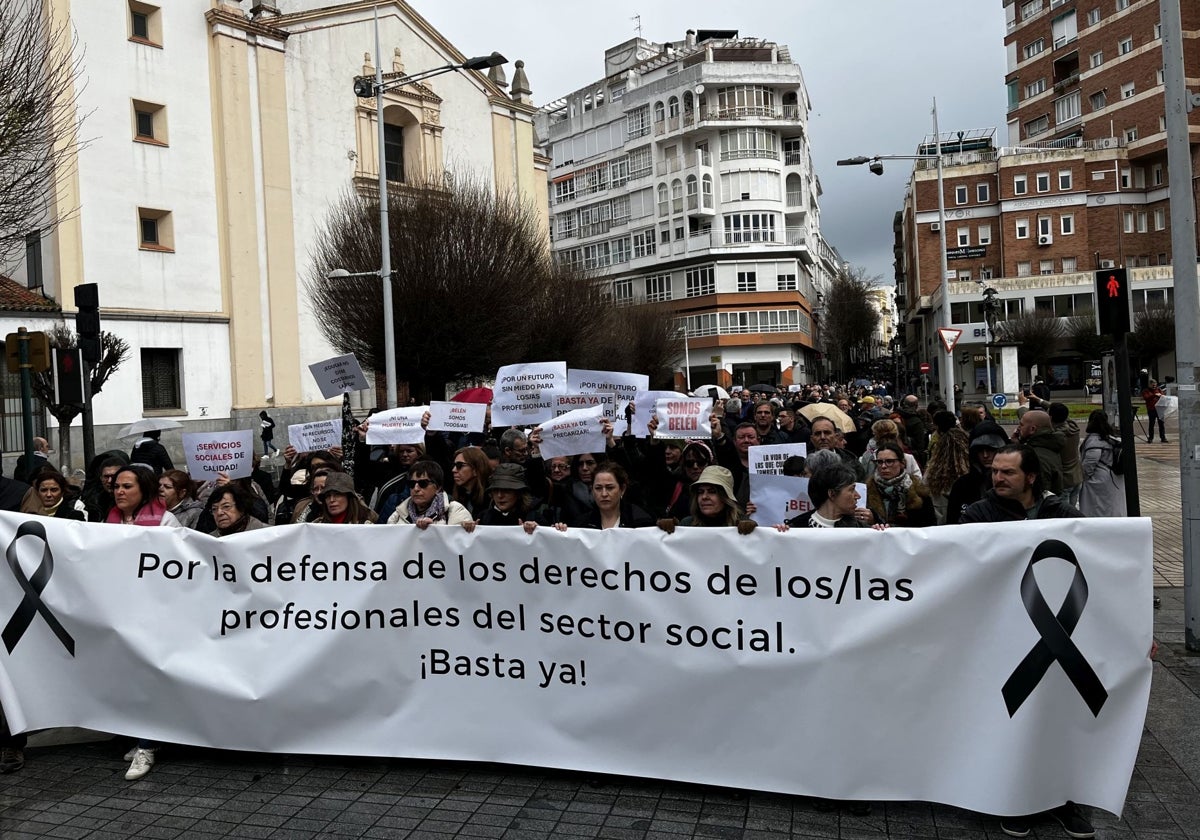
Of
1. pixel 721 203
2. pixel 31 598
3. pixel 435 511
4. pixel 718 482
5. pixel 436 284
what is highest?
pixel 721 203

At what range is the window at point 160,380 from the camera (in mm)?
30938

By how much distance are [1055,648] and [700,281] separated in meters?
72.4

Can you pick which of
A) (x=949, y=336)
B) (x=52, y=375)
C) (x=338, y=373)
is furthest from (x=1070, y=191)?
(x=338, y=373)

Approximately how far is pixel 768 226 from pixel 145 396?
177 feet

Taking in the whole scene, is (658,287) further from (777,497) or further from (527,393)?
(777,497)

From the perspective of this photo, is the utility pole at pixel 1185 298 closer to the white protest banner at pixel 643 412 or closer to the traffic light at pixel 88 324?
the white protest banner at pixel 643 412

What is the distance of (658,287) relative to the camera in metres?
78.7

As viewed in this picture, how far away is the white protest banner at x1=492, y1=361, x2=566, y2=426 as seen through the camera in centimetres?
928

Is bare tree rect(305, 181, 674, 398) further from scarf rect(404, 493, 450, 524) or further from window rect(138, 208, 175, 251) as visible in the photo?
scarf rect(404, 493, 450, 524)

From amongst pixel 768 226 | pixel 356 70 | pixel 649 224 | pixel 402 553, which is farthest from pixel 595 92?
pixel 402 553

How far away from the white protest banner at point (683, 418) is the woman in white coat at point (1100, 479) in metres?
3.74

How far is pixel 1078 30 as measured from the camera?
2685 inches

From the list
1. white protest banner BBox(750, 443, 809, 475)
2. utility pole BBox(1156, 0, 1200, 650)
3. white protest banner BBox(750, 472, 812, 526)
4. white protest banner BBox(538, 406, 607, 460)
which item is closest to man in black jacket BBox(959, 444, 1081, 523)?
white protest banner BBox(750, 472, 812, 526)

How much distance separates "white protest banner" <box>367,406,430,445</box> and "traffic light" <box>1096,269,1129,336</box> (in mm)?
5585
